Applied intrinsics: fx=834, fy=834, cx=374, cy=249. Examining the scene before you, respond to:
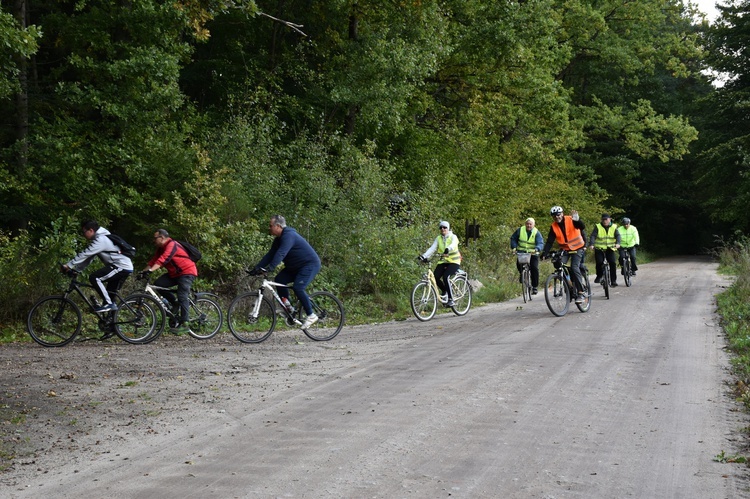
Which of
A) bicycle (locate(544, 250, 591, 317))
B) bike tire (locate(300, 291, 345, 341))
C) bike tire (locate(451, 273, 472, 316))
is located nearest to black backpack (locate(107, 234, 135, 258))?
bike tire (locate(300, 291, 345, 341))

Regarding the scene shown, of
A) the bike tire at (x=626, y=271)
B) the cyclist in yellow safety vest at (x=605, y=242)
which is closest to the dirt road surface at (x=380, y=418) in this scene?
the cyclist in yellow safety vest at (x=605, y=242)

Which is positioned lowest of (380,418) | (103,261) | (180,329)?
(380,418)

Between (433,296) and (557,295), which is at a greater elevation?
(433,296)

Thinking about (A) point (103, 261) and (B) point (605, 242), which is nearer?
(A) point (103, 261)

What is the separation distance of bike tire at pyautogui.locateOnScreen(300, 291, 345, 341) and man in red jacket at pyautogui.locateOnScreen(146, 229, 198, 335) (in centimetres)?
200

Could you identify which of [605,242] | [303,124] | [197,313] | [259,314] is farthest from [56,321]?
[303,124]

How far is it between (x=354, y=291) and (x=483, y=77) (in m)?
14.1

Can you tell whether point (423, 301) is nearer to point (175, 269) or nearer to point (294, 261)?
point (294, 261)

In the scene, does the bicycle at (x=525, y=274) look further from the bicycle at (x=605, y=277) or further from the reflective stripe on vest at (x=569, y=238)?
the reflective stripe on vest at (x=569, y=238)

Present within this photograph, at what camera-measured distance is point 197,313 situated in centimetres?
1405

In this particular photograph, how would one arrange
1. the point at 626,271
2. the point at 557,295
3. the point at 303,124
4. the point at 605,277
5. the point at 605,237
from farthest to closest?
the point at 303,124, the point at 626,271, the point at 605,237, the point at 605,277, the point at 557,295

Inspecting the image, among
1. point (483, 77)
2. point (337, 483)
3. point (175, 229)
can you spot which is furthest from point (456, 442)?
point (483, 77)

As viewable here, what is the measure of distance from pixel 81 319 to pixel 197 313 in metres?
1.85

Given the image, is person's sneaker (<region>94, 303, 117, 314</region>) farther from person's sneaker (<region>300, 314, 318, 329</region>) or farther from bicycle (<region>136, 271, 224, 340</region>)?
person's sneaker (<region>300, 314, 318, 329</region>)
